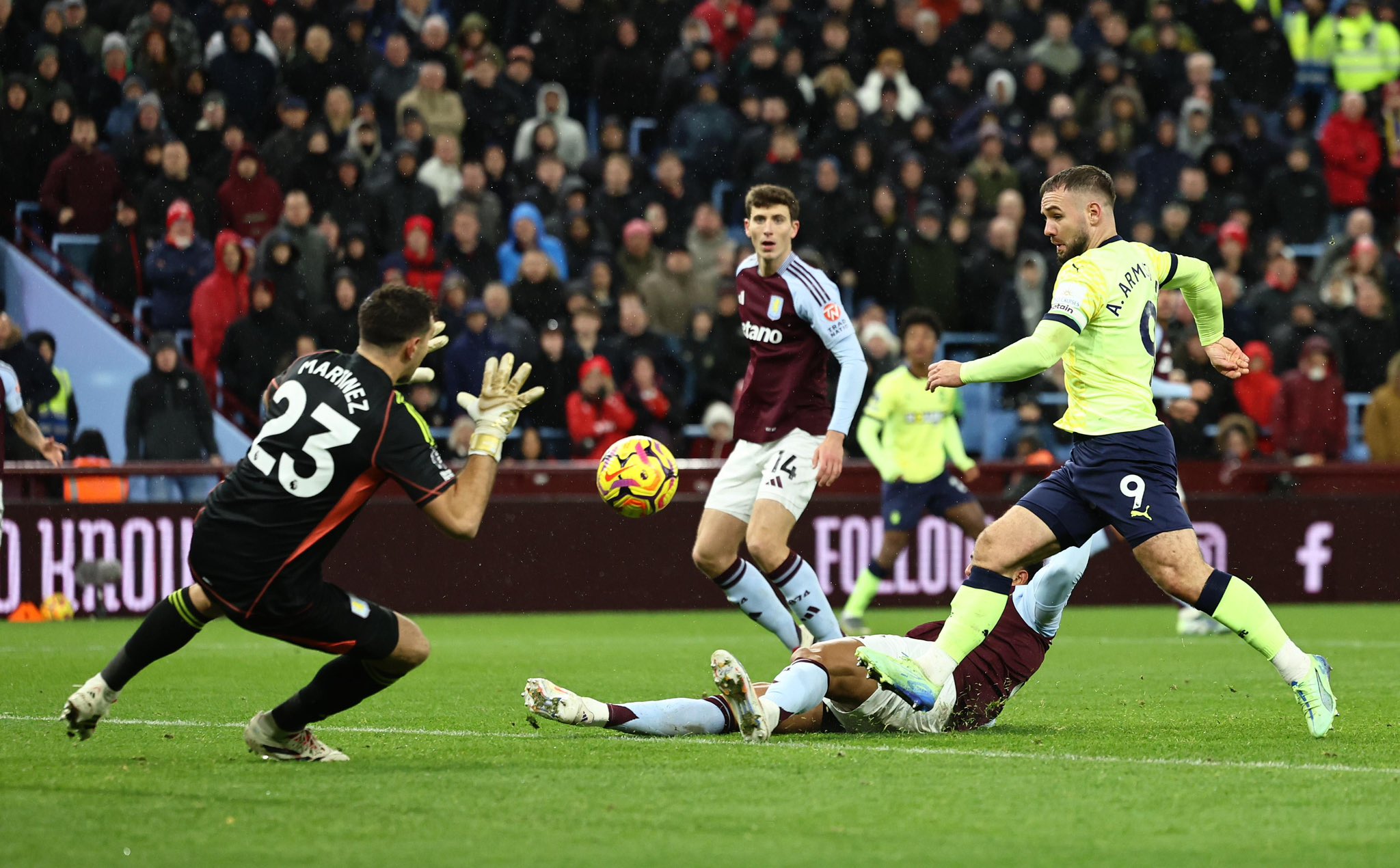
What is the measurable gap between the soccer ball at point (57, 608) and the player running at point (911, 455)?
20.9 ft

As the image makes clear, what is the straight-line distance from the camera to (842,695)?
23.5 ft

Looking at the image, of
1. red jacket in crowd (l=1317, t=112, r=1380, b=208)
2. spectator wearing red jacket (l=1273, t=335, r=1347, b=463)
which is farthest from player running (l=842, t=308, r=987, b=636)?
red jacket in crowd (l=1317, t=112, r=1380, b=208)

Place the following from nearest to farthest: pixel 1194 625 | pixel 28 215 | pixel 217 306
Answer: pixel 1194 625, pixel 217 306, pixel 28 215

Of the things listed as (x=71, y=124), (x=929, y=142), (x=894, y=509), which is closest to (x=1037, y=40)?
(x=929, y=142)

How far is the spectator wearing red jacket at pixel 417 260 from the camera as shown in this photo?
17453 millimetres

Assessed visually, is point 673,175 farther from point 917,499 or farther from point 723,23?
point 917,499

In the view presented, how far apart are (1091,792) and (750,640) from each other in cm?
754

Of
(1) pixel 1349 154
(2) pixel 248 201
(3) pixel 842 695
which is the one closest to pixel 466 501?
(3) pixel 842 695

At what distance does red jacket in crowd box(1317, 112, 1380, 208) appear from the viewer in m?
21.6

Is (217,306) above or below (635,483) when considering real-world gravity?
above

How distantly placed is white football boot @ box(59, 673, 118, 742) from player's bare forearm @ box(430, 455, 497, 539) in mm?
1308

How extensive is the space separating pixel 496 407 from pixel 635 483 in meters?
2.73

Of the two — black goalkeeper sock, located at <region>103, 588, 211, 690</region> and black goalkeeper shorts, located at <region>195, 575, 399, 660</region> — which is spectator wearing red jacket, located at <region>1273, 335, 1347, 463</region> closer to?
black goalkeeper shorts, located at <region>195, 575, 399, 660</region>

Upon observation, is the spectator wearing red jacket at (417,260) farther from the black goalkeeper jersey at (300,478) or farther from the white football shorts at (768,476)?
the black goalkeeper jersey at (300,478)
